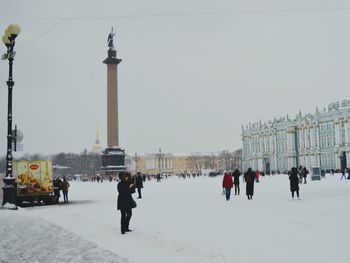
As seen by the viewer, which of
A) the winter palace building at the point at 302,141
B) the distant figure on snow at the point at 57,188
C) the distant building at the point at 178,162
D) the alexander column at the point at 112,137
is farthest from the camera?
the distant building at the point at 178,162

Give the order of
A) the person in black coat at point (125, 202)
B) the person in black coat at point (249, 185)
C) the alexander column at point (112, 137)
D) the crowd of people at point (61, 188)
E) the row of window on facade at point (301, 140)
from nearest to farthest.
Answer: the person in black coat at point (125, 202), the person in black coat at point (249, 185), the crowd of people at point (61, 188), the alexander column at point (112, 137), the row of window on facade at point (301, 140)

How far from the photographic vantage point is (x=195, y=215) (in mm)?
13836

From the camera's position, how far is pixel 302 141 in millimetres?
95750

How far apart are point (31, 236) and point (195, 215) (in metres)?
4.74

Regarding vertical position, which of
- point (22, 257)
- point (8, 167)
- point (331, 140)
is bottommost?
point (22, 257)

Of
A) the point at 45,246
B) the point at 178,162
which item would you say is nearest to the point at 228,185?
the point at 45,246

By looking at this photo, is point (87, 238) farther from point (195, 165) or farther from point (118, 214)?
point (195, 165)

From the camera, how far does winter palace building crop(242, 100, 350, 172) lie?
8350 cm

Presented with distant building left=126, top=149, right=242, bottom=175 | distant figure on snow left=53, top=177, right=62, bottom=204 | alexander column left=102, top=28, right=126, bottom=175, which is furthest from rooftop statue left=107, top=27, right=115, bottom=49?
distant building left=126, top=149, right=242, bottom=175

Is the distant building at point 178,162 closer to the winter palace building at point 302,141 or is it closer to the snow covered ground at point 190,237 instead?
the winter palace building at point 302,141

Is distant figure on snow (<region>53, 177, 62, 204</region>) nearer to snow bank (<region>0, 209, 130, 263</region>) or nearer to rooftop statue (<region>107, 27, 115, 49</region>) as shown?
snow bank (<region>0, 209, 130, 263</region>)

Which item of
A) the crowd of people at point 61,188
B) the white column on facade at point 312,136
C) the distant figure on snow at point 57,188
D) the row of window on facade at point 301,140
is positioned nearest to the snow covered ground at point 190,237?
the crowd of people at point 61,188

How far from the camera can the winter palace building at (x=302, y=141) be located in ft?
274

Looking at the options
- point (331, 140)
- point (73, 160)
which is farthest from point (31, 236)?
point (73, 160)
